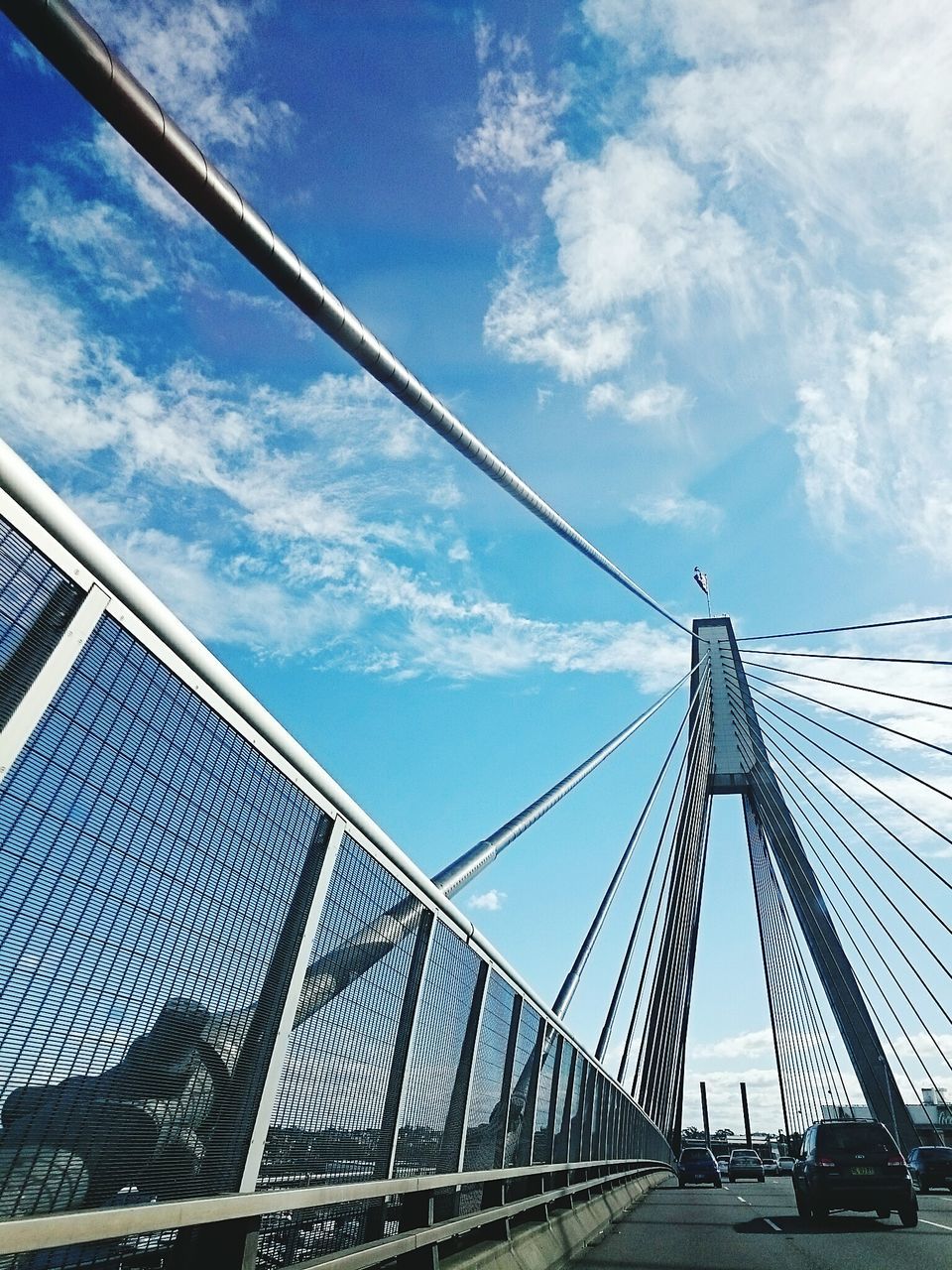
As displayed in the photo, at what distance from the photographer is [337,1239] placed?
4.30 metres

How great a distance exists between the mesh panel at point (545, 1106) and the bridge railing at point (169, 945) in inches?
154

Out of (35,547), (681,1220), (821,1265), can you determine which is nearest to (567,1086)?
(821,1265)

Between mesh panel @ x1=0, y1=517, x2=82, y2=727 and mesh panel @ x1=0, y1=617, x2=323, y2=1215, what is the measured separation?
0.13 metres

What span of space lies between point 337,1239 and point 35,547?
356cm

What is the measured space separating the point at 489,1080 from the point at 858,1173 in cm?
846

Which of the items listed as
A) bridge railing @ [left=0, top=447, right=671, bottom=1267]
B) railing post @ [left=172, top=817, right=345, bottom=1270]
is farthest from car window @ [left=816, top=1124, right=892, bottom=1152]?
railing post @ [left=172, top=817, right=345, bottom=1270]

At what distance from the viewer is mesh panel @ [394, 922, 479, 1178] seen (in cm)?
521

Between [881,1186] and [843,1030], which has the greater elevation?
[843,1030]

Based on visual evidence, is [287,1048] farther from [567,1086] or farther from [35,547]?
[567,1086]

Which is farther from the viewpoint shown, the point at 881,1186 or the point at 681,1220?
the point at 681,1220

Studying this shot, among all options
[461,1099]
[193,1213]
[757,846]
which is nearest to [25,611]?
[193,1213]

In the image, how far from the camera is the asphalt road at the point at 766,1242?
8.14 meters

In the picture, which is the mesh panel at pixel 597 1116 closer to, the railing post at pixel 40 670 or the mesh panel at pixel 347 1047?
the mesh panel at pixel 347 1047

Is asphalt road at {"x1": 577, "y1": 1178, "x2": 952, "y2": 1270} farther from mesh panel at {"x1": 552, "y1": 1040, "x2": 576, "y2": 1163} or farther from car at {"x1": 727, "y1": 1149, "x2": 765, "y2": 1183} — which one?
car at {"x1": 727, "y1": 1149, "x2": 765, "y2": 1183}
